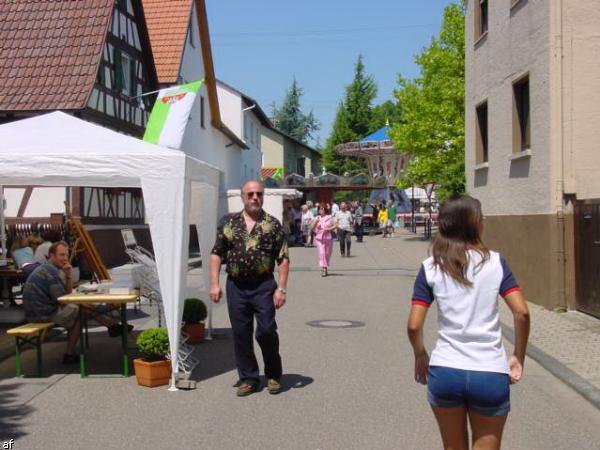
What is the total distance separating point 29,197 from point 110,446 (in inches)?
649

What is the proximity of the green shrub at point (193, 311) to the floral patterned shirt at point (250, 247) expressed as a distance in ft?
8.38

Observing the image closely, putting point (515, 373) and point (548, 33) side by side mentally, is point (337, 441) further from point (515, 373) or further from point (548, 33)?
Result: point (548, 33)

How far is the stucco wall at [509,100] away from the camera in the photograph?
1314 cm

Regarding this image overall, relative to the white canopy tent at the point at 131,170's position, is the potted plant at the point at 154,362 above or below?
below

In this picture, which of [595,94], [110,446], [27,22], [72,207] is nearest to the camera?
[110,446]

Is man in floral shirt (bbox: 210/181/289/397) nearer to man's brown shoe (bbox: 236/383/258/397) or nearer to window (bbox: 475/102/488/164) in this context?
man's brown shoe (bbox: 236/383/258/397)

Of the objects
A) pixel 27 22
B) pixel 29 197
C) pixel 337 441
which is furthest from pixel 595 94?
pixel 27 22

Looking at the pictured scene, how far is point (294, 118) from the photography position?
111688 millimetres

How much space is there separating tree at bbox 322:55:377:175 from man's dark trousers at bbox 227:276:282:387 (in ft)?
243

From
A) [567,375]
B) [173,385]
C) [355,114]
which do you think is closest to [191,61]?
[173,385]

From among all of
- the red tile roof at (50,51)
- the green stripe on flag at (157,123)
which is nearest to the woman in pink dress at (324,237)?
the red tile roof at (50,51)

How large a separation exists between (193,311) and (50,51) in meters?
13.9

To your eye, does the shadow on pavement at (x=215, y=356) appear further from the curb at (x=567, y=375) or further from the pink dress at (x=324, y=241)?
the pink dress at (x=324, y=241)

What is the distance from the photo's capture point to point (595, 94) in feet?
41.8
